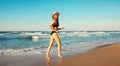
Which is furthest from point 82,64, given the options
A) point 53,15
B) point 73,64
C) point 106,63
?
point 53,15

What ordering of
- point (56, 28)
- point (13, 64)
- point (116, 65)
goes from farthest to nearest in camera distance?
point (56, 28)
point (13, 64)
point (116, 65)

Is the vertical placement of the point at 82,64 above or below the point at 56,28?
below

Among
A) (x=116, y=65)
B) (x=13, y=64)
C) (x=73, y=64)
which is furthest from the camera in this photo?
(x=13, y=64)

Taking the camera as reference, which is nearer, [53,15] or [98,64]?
[98,64]

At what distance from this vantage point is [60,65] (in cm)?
674

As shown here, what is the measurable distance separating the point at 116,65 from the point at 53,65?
1.88m

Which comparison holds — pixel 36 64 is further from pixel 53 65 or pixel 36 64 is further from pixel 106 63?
pixel 106 63

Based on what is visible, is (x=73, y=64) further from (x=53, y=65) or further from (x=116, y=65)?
(x=116, y=65)

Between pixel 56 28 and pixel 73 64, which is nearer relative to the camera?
→ pixel 73 64

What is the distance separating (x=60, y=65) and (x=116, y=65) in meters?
1.65

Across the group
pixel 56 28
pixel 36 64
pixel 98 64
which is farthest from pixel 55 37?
pixel 98 64

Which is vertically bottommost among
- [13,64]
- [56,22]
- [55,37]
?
[13,64]

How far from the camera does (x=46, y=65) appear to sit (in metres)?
6.93

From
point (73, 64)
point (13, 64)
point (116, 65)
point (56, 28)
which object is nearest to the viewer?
point (116, 65)
